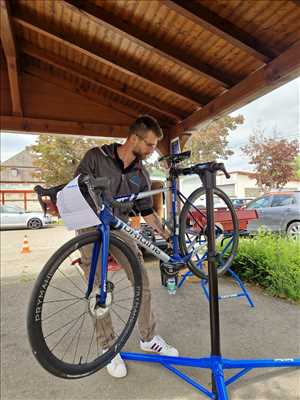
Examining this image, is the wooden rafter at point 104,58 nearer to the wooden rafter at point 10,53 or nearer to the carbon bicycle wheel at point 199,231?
the wooden rafter at point 10,53

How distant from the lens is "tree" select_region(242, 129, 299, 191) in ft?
40.8

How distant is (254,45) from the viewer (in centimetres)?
254

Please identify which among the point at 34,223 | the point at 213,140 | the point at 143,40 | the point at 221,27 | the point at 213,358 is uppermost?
the point at 213,140

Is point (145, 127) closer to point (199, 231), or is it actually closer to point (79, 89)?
point (199, 231)

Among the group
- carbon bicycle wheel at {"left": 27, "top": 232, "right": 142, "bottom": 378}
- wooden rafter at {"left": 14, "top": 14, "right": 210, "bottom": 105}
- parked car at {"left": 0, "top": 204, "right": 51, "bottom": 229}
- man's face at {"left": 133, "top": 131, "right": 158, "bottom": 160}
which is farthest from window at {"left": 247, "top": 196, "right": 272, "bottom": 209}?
parked car at {"left": 0, "top": 204, "right": 51, "bottom": 229}

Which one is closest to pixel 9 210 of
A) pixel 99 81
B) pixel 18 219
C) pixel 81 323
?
pixel 18 219

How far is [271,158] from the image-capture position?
12820 mm

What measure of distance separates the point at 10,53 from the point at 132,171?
8.14 feet

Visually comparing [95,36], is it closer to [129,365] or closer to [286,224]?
[129,365]

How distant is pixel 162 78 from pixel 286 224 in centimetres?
487

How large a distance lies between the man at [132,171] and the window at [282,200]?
227 inches

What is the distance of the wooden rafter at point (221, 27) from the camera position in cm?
226

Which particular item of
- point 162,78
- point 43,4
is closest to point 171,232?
point 162,78

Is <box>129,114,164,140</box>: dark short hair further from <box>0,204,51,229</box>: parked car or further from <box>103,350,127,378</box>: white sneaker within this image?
<box>0,204,51,229</box>: parked car
